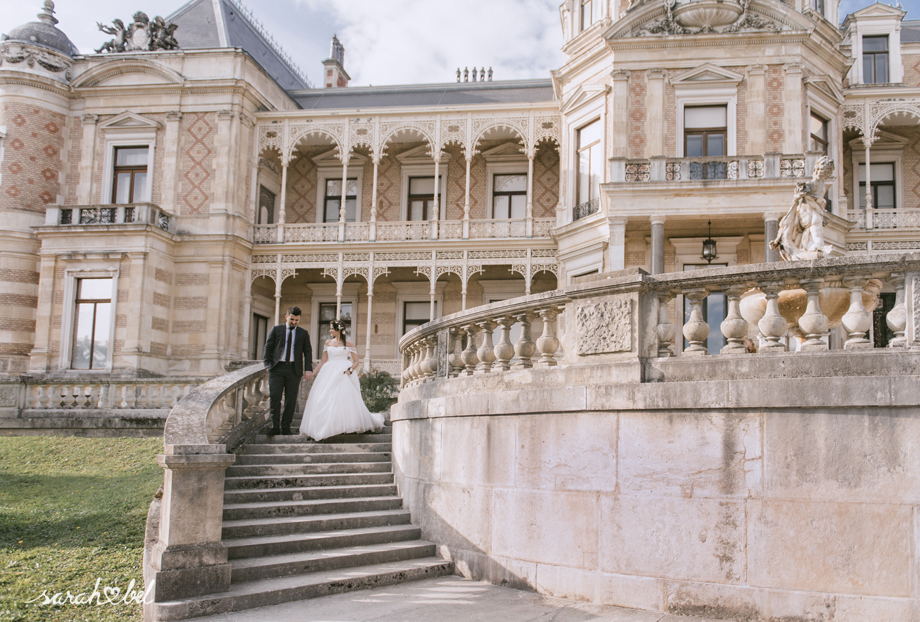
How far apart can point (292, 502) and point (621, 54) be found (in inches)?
589

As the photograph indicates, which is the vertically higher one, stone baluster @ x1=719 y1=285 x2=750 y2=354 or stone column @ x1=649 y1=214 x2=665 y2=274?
stone column @ x1=649 y1=214 x2=665 y2=274

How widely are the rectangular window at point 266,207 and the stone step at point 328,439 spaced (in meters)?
15.3

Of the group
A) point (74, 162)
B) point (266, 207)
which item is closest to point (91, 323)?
point (74, 162)

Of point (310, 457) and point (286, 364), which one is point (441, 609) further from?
point (286, 364)

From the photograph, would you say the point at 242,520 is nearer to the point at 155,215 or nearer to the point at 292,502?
the point at 292,502

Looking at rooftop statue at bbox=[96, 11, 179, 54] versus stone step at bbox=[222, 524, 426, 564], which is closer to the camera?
stone step at bbox=[222, 524, 426, 564]

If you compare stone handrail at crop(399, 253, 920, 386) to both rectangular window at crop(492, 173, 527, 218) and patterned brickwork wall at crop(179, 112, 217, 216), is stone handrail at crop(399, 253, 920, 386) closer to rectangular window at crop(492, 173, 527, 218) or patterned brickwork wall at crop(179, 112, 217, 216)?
rectangular window at crop(492, 173, 527, 218)

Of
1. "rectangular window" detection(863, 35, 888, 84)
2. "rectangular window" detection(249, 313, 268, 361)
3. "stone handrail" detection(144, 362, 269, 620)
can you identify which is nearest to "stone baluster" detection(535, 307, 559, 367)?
"stone handrail" detection(144, 362, 269, 620)

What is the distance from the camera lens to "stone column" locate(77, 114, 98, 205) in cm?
2350

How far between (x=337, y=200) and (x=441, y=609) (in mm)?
21088

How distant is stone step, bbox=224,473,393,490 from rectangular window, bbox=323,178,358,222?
17.2 m

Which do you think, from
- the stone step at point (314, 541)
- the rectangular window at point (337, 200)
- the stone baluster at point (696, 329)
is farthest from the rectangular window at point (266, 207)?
the stone baluster at point (696, 329)

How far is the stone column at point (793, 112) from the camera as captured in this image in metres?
18.0

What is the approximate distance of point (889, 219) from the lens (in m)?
20.3
